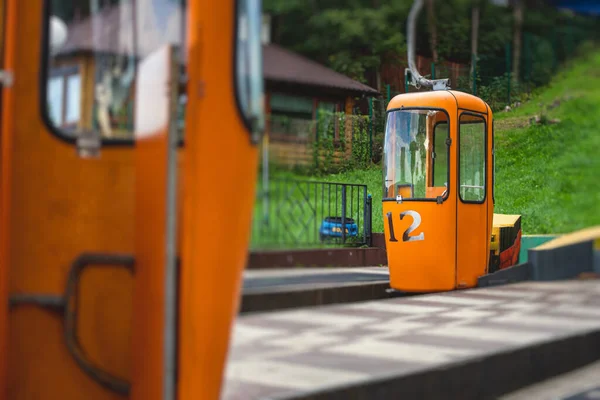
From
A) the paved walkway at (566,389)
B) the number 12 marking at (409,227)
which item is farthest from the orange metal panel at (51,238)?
the paved walkway at (566,389)

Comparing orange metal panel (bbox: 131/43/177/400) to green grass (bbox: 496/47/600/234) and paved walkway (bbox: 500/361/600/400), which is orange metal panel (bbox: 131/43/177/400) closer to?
green grass (bbox: 496/47/600/234)

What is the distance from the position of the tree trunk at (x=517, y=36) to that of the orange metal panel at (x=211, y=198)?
2.70 ft

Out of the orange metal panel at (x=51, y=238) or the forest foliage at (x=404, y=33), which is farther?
the forest foliage at (x=404, y=33)

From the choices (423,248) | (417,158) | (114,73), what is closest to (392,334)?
(417,158)

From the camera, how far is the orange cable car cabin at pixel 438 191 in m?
2.71

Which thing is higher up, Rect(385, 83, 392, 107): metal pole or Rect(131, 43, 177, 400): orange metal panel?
Rect(385, 83, 392, 107): metal pole

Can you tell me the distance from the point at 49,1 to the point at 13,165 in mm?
303

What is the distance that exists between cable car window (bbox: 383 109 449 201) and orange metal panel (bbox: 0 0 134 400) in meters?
1.27

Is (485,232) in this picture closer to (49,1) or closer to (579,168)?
(579,168)

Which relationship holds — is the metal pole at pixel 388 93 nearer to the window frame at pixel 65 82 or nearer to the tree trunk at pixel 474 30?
the tree trunk at pixel 474 30

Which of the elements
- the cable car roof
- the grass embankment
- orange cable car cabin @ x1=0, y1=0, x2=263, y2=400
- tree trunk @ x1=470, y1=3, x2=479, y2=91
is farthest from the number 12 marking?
orange cable car cabin @ x1=0, y1=0, x2=263, y2=400

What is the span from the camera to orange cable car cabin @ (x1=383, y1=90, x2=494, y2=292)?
2.71 meters

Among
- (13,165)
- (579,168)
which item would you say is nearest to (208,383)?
(13,165)

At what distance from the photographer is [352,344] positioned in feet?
11.9
